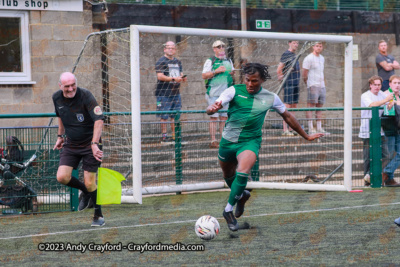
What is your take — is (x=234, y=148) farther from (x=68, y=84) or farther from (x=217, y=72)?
(x=217, y=72)

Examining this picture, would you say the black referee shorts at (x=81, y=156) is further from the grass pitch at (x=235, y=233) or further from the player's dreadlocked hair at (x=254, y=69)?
the player's dreadlocked hair at (x=254, y=69)

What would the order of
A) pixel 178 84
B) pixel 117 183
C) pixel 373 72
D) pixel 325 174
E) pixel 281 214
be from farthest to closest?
pixel 373 72, pixel 325 174, pixel 178 84, pixel 281 214, pixel 117 183

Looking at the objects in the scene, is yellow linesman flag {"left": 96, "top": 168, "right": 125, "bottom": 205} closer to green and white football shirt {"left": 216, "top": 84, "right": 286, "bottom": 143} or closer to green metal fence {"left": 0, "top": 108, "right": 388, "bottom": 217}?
green and white football shirt {"left": 216, "top": 84, "right": 286, "bottom": 143}

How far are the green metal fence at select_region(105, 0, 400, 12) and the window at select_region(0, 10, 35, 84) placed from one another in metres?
2.17

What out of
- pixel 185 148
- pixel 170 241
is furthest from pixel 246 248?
pixel 185 148

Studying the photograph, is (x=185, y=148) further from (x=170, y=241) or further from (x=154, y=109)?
(x=170, y=241)

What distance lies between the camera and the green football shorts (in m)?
8.02

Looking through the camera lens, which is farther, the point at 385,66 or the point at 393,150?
the point at 385,66

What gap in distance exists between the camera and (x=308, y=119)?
13062 mm

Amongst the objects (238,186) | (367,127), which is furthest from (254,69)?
(367,127)

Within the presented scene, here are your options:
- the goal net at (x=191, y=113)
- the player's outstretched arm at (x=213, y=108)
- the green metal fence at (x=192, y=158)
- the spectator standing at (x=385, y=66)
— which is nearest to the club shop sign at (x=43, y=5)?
the goal net at (x=191, y=113)

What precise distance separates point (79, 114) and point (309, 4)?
460 inches

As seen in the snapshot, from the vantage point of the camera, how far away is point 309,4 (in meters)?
19.0

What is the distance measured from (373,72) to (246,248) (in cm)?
→ 1367
